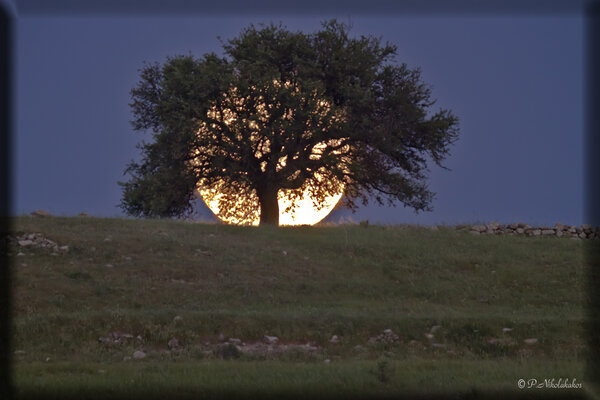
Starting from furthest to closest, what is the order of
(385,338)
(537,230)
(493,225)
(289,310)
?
(493,225) → (537,230) → (289,310) → (385,338)

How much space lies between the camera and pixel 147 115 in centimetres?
3934

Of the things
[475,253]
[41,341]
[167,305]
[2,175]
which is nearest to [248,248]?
[167,305]

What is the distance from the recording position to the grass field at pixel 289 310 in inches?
520

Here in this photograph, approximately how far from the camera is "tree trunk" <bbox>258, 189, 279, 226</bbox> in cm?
3462

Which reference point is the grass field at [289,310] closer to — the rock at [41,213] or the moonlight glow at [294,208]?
the rock at [41,213]

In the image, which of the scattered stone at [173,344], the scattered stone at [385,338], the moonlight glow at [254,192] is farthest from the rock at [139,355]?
the moonlight glow at [254,192]

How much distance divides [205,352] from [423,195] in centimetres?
2263

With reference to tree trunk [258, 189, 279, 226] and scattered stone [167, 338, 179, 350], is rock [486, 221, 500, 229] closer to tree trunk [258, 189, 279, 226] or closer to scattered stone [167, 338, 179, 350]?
tree trunk [258, 189, 279, 226]

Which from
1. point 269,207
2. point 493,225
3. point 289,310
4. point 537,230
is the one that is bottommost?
point 289,310

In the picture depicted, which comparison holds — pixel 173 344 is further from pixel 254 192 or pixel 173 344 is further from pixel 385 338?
pixel 254 192

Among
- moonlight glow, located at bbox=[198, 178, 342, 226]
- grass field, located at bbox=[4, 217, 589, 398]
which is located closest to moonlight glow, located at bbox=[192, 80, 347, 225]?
moonlight glow, located at bbox=[198, 178, 342, 226]

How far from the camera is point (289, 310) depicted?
19938 millimetres

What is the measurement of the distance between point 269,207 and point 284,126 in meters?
4.26

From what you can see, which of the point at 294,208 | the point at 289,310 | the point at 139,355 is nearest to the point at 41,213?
the point at 294,208
